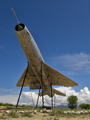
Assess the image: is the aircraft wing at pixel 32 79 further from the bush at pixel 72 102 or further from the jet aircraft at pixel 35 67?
the bush at pixel 72 102

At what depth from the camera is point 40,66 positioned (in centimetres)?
1213

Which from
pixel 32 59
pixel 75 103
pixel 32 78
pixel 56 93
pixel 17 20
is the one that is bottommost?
pixel 75 103

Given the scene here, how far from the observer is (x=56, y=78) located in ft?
51.0

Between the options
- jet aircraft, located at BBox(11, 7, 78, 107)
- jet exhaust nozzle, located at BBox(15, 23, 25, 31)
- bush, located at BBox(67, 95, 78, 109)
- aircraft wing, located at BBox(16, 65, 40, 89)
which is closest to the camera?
jet exhaust nozzle, located at BBox(15, 23, 25, 31)

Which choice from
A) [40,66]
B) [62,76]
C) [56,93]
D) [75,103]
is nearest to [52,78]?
[62,76]

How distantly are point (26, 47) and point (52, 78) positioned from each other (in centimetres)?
759

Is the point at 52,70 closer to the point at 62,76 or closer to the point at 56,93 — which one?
the point at 62,76

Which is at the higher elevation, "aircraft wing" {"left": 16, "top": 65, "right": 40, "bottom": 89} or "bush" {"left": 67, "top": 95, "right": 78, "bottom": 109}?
"aircraft wing" {"left": 16, "top": 65, "right": 40, "bottom": 89}

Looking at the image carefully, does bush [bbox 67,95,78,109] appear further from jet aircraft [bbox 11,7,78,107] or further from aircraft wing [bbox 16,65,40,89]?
aircraft wing [bbox 16,65,40,89]

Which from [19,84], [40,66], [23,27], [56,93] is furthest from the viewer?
[56,93]

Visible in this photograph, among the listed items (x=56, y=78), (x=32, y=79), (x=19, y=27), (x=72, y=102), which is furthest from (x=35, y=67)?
(x=72, y=102)

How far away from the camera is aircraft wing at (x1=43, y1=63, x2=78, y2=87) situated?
14.1 metres

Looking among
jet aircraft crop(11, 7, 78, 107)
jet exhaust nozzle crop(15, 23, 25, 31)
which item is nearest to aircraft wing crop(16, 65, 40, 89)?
jet aircraft crop(11, 7, 78, 107)

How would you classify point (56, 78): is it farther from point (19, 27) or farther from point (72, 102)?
point (72, 102)
